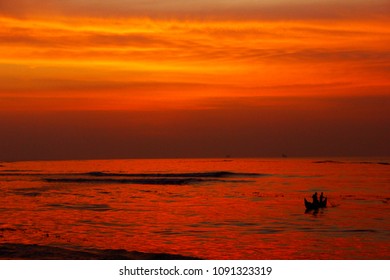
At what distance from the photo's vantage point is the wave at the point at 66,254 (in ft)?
56.7

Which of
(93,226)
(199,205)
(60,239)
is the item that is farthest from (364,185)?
(60,239)

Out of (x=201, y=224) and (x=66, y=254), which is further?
(x=201, y=224)

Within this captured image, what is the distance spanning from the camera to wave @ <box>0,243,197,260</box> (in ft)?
56.7

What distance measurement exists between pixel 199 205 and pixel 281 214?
5.96 meters

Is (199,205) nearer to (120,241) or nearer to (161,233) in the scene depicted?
(161,233)

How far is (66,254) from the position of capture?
58.5 feet

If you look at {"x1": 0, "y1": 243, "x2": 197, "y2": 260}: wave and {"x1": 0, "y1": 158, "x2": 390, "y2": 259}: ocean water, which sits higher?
{"x1": 0, "y1": 158, "x2": 390, "y2": 259}: ocean water

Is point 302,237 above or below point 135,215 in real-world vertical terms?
below

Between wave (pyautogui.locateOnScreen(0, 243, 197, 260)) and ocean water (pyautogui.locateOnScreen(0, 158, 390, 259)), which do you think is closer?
wave (pyautogui.locateOnScreen(0, 243, 197, 260))

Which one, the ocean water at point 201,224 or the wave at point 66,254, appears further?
the ocean water at point 201,224

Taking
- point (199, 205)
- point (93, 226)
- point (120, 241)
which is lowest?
point (120, 241)

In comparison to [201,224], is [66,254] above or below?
below

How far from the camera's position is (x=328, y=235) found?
24625 mm

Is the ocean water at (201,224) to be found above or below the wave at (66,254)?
above
